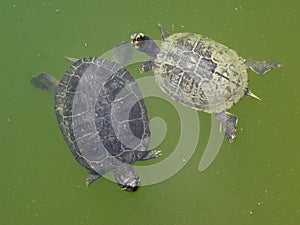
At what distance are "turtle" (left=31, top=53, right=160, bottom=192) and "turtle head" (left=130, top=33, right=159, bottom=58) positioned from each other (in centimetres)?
17

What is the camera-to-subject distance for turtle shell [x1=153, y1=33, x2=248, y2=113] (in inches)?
105

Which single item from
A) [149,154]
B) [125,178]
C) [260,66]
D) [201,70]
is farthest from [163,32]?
[125,178]

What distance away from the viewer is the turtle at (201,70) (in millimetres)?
2670

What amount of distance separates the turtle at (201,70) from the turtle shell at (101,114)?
176 millimetres

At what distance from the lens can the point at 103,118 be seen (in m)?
2.55

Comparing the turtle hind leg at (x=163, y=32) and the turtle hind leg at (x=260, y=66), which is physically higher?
the turtle hind leg at (x=163, y=32)

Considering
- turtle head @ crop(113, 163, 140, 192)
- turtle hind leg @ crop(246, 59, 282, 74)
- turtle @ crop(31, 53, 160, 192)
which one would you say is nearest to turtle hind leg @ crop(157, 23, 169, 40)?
turtle @ crop(31, 53, 160, 192)

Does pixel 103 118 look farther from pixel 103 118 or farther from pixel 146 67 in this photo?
pixel 146 67

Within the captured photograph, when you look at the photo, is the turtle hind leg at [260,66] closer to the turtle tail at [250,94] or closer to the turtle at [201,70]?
the turtle at [201,70]

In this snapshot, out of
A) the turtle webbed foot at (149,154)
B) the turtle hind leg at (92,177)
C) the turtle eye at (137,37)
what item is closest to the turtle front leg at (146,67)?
the turtle eye at (137,37)

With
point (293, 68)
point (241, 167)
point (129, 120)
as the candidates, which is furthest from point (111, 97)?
point (293, 68)

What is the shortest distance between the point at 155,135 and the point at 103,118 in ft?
1.15

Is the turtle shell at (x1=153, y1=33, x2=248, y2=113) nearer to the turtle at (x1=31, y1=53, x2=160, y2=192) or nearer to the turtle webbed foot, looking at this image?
the turtle at (x1=31, y1=53, x2=160, y2=192)

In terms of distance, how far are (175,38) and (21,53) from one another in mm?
772
